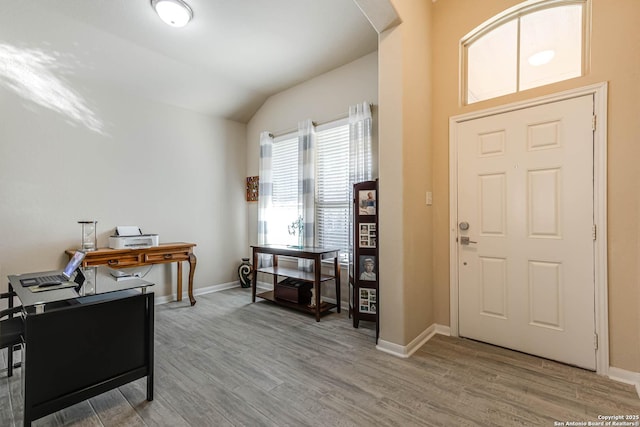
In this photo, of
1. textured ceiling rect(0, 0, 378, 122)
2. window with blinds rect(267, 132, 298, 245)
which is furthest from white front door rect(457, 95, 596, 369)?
window with blinds rect(267, 132, 298, 245)

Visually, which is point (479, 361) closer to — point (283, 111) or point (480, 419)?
point (480, 419)

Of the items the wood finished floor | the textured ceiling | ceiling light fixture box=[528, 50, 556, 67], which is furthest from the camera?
the textured ceiling

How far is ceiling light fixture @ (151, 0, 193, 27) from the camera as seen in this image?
2.54 m

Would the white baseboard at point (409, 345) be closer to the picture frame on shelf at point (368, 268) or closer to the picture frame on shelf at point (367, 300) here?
the picture frame on shelf at point (367, 300)

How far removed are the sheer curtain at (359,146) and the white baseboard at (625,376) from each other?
228cm

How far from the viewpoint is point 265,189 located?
4.54 meters

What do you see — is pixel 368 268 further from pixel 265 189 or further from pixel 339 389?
pixel 265 189

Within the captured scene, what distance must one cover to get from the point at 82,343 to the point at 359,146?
2.97m

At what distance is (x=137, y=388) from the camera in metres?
1.98

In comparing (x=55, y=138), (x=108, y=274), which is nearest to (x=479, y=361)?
(x=108, y=274)

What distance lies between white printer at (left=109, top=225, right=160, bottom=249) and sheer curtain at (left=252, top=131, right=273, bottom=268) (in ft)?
4.87

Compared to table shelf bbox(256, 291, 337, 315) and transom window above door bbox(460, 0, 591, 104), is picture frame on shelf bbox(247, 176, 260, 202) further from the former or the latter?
transom window above door bbox(460, 0, 591, 104)

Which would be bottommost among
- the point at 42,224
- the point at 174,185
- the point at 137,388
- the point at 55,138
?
the point at 137,388

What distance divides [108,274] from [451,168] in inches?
119
